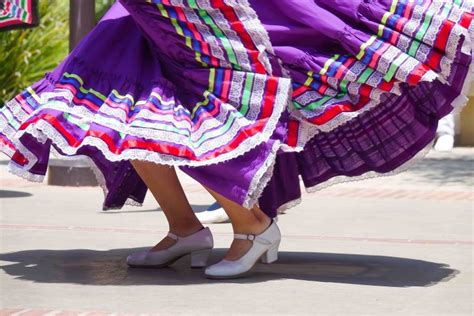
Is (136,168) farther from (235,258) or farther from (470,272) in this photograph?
(470,272)

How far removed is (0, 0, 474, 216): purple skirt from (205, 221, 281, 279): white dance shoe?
1.24ft

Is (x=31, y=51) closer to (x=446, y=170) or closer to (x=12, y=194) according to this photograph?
(x=446, y=170)

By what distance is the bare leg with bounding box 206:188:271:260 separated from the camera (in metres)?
5.09

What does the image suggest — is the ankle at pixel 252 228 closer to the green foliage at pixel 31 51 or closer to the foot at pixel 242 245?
the foot at pixel 242 245

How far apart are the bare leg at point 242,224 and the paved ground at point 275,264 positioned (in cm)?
13

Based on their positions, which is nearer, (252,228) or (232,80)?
(232,80)

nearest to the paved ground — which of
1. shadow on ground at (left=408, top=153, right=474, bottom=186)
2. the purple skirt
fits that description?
the purple skirt

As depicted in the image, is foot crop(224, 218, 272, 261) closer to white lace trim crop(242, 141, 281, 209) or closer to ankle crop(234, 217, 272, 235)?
ankle crop(234, 217, 272, 235)

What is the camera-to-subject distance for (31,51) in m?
15.2

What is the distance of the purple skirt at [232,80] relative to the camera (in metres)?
4.76

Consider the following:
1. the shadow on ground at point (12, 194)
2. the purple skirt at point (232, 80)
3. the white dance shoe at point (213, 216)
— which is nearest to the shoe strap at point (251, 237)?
the purple skirt at point (232, 80)

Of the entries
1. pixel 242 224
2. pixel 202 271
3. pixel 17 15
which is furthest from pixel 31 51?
pixel 242 224

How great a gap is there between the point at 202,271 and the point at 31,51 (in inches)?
406

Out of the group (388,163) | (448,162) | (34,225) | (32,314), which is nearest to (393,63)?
(388,163)
